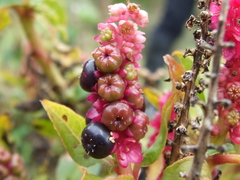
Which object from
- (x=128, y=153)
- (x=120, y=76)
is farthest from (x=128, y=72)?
(x=128, y=153)

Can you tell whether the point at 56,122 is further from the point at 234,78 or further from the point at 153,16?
the point at 153,16

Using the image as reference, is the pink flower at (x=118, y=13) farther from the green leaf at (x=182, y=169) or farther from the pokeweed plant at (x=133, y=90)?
the green leaf at (x=182, y=169)

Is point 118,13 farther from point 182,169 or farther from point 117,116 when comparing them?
point 182,169

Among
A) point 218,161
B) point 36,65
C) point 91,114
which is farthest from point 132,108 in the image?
point 36,65

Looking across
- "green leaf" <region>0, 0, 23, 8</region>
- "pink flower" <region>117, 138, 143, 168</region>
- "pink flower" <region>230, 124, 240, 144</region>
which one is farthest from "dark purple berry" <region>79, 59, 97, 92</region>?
"green leaf" <region>0, 0, 23, 8</region>

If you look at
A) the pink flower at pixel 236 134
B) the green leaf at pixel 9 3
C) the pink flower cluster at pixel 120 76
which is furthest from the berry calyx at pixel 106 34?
the green leaf at pixel 9 3

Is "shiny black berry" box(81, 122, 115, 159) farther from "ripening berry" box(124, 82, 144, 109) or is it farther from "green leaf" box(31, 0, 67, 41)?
"green leaf" box(31, 0, 67, 41)
